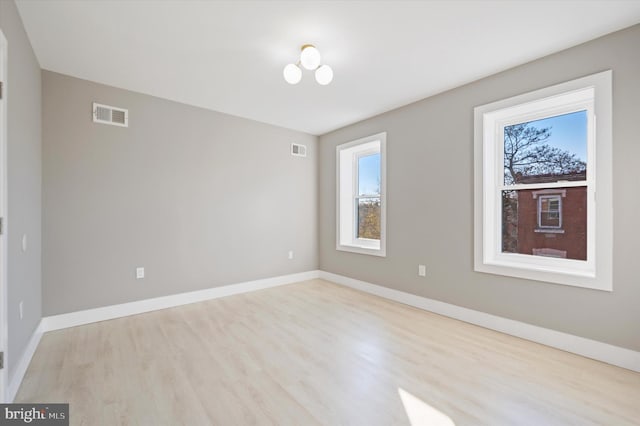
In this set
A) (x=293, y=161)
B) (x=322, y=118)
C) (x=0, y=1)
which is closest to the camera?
(x=0, y=1)

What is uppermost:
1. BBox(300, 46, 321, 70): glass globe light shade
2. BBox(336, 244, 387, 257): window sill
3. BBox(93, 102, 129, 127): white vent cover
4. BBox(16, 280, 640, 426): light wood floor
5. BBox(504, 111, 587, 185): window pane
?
BBox(300, 46, 321, 70): glass globe light shade

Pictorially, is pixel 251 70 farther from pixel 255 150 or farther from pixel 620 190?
pixel 620 190

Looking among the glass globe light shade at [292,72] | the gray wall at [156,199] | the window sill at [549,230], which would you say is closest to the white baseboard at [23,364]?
the gray wall at [156,199]

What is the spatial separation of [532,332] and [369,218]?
2617 millimetres

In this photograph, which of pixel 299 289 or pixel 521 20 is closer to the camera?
pixel 521 20

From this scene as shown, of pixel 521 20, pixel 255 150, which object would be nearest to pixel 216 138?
pixel 255 150

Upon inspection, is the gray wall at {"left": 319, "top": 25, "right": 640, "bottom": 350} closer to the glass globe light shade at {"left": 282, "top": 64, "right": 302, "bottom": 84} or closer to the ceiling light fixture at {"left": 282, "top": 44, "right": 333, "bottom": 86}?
the ceiling light fixture at {"left": 282, "top": 44, "right": 333, "bottom": 86}

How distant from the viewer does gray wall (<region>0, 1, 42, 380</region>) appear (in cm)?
188

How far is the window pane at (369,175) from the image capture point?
464 cm

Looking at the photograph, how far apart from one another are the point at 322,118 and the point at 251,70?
5.42 feet

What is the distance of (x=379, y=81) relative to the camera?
315 cm

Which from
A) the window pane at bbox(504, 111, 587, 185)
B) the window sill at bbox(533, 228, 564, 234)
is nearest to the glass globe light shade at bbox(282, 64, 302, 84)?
the window pane at bbox(504, 111, 587, 185)

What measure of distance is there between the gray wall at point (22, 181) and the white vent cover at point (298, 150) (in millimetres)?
3214

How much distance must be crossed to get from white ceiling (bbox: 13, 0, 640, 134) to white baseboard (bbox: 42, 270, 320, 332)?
2594mm
